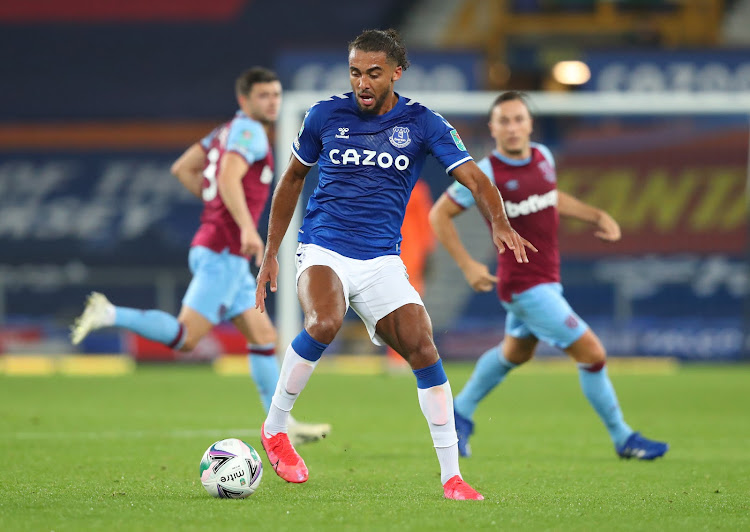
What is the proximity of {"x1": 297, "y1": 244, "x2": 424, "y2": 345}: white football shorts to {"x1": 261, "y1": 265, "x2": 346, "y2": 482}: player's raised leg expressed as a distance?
0.05 metres

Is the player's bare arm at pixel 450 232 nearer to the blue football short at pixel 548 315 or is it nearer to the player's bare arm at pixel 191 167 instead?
the blue football short at pixel 548 315

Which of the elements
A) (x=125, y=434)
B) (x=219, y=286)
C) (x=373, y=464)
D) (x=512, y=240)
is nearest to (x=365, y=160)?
(x=512, y=240)

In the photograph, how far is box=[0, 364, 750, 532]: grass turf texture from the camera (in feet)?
16.8

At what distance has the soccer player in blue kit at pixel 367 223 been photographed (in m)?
5.71

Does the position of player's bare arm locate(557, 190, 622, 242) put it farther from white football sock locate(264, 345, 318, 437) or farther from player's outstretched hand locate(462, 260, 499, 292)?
white football sock locate(264, 345, 318, 437)

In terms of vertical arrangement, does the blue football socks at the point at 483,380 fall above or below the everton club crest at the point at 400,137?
below

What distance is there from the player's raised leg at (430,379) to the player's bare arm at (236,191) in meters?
2.03

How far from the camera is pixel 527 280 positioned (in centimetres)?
780

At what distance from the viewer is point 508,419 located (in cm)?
1009

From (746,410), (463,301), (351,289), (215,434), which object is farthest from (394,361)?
(351,289)

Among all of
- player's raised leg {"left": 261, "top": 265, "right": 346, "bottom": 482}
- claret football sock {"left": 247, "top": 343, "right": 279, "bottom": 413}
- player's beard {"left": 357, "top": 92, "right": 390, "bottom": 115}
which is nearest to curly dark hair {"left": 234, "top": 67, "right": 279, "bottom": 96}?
claret football sock {"left": 247, "top": 343, "right": 279, "bottom": 413}

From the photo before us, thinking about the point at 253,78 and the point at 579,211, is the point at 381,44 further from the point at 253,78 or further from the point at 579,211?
the point at 579,211

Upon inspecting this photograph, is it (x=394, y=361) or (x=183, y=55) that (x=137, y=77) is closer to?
(x=183, y=55)

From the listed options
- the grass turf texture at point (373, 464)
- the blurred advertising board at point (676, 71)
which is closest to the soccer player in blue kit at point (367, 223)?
the grass turf texture at point (373, 464)
